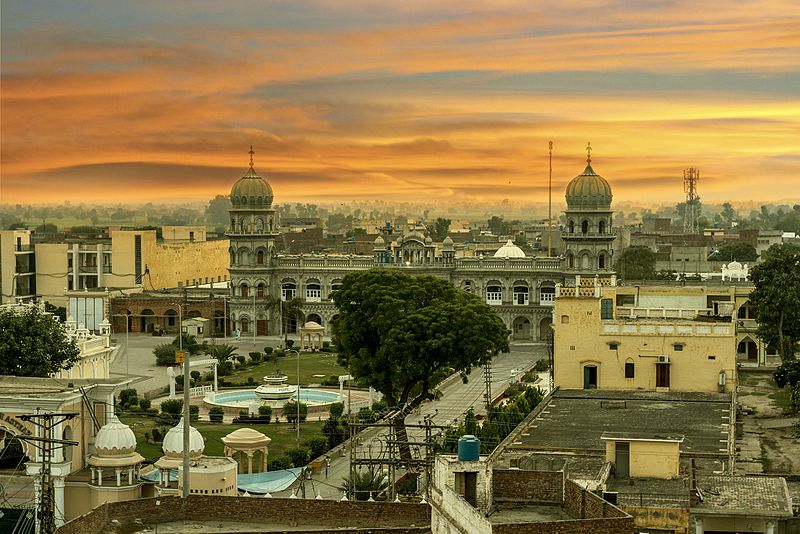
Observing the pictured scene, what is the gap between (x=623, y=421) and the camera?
133 ft

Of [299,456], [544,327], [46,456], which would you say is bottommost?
[299,456]

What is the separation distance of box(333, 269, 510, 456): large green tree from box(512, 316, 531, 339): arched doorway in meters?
37.7

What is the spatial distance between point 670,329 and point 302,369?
103 ft

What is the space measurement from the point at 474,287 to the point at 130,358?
25613mm

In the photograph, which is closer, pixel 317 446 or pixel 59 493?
pixel 59 493

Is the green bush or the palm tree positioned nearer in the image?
the palm tree

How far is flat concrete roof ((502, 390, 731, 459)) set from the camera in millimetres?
36375

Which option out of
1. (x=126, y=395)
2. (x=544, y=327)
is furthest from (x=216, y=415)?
(x=544, y=327)

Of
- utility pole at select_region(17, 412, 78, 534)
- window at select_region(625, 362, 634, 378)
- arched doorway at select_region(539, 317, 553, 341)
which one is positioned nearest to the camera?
utility pole at select_region(17, 412, 78, 534)

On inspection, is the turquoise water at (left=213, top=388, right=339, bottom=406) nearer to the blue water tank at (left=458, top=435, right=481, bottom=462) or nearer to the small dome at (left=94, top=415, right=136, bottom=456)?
the small dome at (left=94, top=415, right=136, bottom=456)

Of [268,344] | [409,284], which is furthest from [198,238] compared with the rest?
[409,284]

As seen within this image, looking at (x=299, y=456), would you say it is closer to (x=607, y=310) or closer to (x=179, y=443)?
(x=179, y=443)

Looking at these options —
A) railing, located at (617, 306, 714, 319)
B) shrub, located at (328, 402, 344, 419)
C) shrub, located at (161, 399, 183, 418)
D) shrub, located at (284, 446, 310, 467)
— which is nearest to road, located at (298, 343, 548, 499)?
shrub, located at (284, 446, 310, 467)

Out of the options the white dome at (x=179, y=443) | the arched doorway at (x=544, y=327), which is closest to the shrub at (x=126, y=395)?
the white dome at (x=179, y=443)
